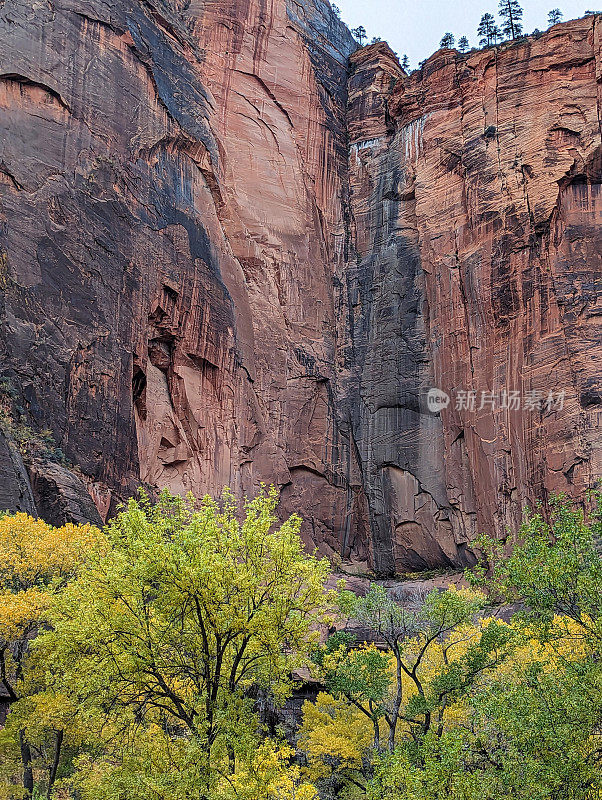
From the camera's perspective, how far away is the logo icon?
45.8 meters

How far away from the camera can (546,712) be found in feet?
45.1

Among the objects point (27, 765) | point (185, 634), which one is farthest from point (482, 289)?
point (27, 765)

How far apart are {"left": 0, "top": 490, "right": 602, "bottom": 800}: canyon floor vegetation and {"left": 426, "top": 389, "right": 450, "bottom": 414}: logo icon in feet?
84.8

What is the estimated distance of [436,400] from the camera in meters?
46.3

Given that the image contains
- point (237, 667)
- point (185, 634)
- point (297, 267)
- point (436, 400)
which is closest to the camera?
point (185, 634)

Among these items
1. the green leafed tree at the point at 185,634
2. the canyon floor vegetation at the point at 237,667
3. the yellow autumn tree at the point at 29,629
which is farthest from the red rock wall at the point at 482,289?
the yellow autumn tree at the point at 29,629

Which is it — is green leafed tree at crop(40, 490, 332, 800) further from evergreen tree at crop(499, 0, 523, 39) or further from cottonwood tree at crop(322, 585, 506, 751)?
evergreen tree at crop(499, 0, 523, 39)

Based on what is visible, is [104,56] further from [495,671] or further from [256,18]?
[495,671]

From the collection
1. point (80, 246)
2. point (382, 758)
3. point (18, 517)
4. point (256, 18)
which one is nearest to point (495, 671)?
point (382, 758)

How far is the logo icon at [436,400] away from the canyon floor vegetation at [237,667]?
25841 millimetres

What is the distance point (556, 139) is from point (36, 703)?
39.3 meters

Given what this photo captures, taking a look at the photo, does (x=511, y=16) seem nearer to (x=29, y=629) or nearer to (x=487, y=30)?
(x=487, y=30)

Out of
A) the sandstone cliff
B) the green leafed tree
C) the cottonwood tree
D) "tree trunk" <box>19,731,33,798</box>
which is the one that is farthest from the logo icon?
"tree trunk" <box>19,731,33,798</box>

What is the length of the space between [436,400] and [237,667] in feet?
102
